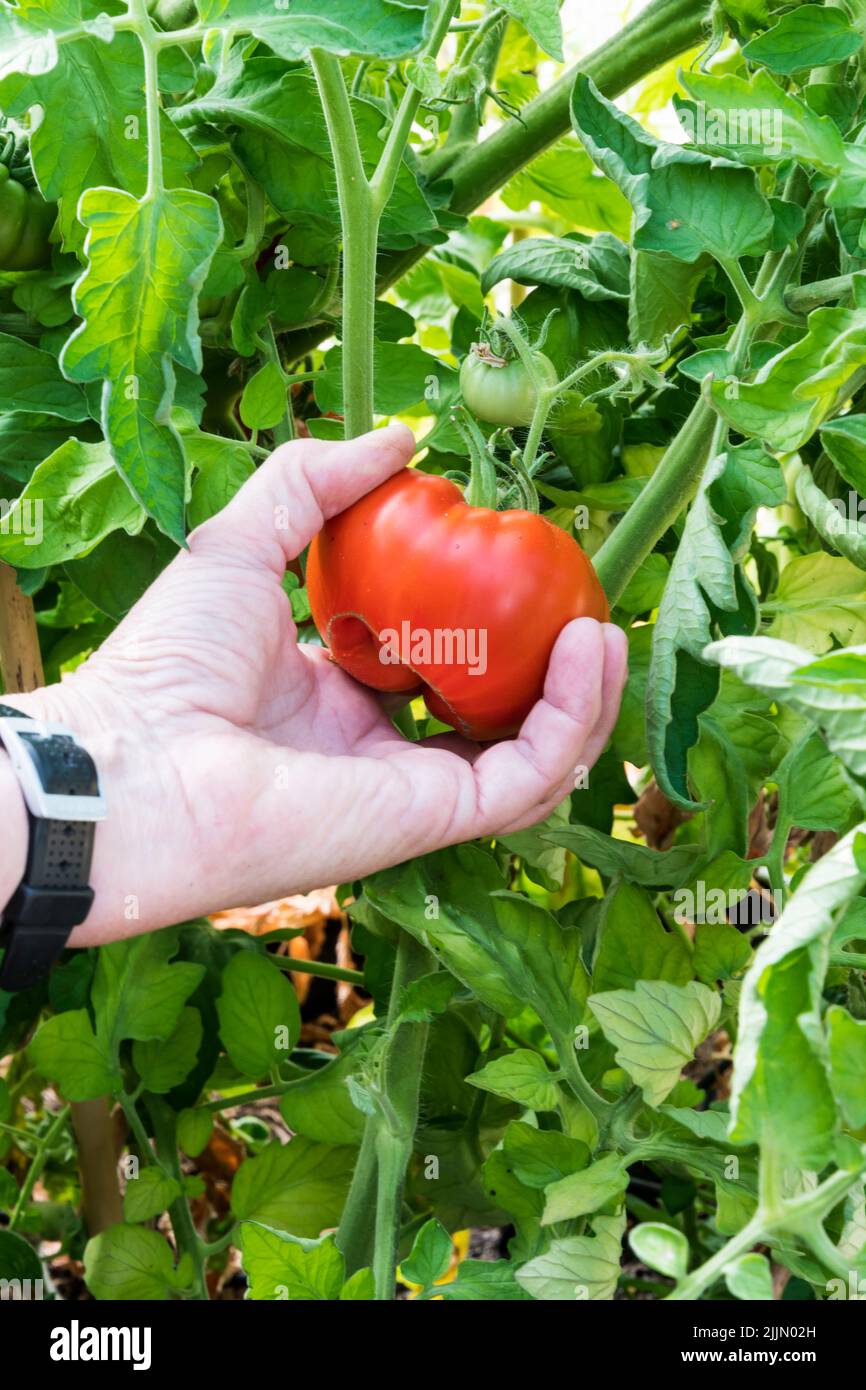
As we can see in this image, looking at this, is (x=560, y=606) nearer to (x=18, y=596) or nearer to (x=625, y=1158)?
(x=625, y=1158)

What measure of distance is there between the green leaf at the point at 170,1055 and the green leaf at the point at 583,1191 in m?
0.33

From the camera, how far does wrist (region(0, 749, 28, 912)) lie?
0.64m

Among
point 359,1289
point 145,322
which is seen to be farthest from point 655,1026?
point 145,322

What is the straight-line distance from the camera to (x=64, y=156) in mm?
668

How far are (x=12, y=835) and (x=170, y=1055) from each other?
0.98 ft

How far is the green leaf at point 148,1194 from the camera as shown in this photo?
860 mm

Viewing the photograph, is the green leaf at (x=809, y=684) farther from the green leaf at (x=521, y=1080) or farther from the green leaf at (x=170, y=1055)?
the green leaf at (x=170, y=1055)

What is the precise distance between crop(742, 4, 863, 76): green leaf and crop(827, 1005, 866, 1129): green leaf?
1.39 ft

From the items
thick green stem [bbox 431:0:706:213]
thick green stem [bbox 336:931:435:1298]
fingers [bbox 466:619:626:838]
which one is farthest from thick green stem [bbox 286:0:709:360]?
thick green stem [bbox 336:931:435:1298]

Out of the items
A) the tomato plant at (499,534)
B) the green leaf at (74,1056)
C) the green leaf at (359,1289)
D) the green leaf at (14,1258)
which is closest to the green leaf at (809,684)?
the tomato plant at (499,534)

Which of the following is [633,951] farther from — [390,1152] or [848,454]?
[848,454]

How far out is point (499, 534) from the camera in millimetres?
662
